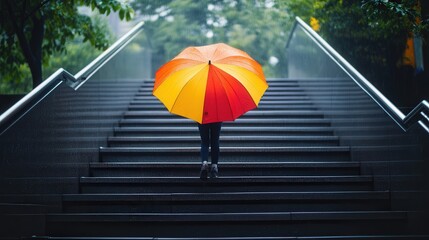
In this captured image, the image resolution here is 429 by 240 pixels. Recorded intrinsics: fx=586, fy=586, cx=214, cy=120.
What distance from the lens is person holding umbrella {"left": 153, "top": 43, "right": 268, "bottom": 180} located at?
19.5ft

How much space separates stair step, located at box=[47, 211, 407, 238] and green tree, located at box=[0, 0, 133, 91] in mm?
4444

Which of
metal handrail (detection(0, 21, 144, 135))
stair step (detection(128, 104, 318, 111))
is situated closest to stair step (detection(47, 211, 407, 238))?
metal handrail (detection(0, 21, 144, 135))

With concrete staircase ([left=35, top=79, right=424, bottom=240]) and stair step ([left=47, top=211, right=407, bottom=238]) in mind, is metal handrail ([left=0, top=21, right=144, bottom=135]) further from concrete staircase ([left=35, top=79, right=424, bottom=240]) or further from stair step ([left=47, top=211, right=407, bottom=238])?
stair step ([left=47, top=211, right=407, bottom=238])

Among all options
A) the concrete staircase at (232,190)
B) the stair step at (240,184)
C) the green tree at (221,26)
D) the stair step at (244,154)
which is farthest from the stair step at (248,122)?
the green tree at (221,26)

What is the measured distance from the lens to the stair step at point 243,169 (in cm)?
666

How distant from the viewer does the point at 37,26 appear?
10031 mm

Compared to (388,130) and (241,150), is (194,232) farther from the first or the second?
(388,130)

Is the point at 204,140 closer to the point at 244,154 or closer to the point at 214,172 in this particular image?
the point at 214,172

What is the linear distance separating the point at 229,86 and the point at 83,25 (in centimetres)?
624

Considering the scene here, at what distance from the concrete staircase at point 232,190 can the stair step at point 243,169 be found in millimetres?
11

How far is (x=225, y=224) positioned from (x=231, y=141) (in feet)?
7.48

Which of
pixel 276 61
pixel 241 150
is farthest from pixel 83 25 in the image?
pixel 276 61

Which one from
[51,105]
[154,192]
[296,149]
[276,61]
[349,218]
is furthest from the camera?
[276,61]

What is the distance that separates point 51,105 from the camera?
5.93 metres
